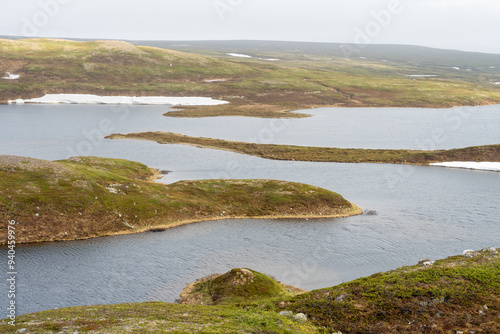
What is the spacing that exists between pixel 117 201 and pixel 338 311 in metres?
45.7

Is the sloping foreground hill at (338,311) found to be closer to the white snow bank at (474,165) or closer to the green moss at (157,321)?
the green moss at (157,321)

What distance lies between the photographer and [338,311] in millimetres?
38969

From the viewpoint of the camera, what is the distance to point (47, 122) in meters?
176

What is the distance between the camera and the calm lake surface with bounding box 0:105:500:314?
52125 mm

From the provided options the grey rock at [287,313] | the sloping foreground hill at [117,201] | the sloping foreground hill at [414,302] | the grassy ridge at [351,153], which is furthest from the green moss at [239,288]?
the grassy ridge at [351,153]

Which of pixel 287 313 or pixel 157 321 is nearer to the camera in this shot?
pixel 157 321

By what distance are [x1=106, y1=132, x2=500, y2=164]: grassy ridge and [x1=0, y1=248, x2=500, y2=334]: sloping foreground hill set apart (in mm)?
82871

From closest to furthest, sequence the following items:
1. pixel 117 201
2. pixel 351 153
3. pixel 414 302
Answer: pixel 414 302, pixel 117 201, pixel 351 153

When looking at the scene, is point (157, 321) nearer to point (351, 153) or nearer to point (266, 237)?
point (266, 237)

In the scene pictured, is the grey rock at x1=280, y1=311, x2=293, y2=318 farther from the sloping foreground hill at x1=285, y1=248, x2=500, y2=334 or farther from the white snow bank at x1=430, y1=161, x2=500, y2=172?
the white snow bank at x1=430, y1=161, x2=500, y2=172

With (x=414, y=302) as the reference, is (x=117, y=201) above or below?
below

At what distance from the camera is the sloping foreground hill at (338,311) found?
3494cm

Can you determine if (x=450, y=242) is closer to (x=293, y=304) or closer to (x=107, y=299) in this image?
(x=293, y=304)

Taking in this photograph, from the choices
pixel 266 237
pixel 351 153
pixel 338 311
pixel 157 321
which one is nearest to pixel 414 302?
pixel 338 311
